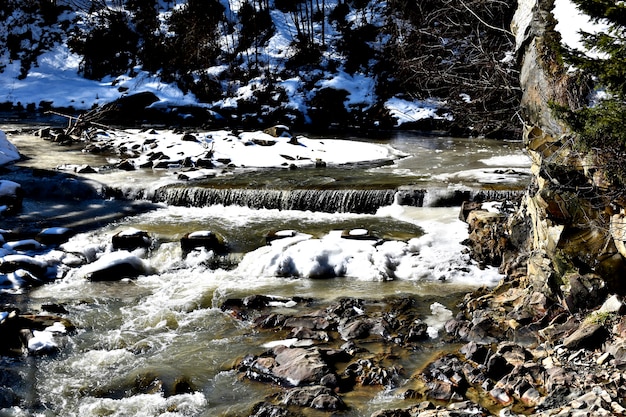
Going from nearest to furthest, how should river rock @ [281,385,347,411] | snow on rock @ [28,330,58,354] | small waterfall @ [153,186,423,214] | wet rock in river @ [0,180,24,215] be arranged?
1. river rock @ [281,385,347,411]
2. snow on rock @ [28,330,58,354]
3. small waterfall @ [153,186,423,214]
4. wet rock in river @ [0,180,24,215]

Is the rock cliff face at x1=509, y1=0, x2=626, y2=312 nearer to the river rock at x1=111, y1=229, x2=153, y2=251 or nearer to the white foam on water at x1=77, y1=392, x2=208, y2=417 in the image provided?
the white foam on water at x1=77, y1=392, x2=208, y2=417

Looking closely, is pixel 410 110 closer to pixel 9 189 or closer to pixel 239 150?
pixel 239 150

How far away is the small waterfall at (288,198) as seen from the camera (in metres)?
12.9

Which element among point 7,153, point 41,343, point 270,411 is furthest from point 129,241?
point 7,153

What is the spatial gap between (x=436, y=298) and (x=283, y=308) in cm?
230

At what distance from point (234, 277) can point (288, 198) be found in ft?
13.1

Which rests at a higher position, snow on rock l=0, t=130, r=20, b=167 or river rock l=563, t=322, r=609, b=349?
snow on rock l=0, t=130, r=20, b=167

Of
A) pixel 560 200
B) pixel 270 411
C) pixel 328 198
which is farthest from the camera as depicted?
pixel 328 198

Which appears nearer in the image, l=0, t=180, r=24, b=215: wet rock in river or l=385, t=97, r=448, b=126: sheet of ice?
l=0, t=180, r=24, b=215: wet rock in river

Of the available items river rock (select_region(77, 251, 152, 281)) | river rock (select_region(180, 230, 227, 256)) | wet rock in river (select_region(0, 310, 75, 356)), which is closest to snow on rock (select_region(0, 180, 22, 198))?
river rock (select_region(77, 251, 152, 281))

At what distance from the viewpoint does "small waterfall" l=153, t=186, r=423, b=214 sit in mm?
12945

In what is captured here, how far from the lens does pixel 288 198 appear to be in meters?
13.4

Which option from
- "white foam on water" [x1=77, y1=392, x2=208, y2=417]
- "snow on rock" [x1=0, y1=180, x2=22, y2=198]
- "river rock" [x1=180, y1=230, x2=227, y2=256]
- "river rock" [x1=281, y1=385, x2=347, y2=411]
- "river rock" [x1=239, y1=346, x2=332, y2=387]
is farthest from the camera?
"snow on rock" [x1=0, y1=180, x2=22, y2=198]

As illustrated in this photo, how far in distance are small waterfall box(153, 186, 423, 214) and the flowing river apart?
33mm
